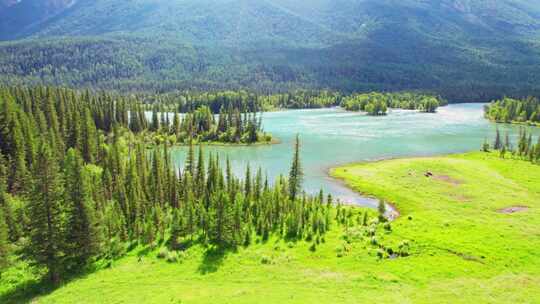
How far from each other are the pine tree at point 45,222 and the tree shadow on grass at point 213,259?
54.0ft

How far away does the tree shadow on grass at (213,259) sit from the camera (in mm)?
47281

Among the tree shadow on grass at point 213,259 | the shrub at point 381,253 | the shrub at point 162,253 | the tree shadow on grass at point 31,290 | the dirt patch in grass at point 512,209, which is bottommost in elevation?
the tree shadow on grass at point 31,290

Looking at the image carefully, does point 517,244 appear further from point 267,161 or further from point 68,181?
point 267,161

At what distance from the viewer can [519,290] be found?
40.4m

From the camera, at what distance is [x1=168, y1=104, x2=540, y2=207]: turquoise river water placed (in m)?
104

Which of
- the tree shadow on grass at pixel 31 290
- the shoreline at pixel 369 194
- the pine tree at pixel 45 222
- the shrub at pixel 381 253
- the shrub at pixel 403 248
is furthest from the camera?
the shoreline at pixel 369 194

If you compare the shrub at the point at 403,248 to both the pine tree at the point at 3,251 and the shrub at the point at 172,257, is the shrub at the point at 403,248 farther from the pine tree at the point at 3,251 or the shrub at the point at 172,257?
the pine tree at the point at 3,251

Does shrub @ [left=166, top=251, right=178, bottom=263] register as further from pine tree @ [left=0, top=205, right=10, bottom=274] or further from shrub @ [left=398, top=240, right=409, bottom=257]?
shrub @ [left=398, top=240, right=409, bottom=257]

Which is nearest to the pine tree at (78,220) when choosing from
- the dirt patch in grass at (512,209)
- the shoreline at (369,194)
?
the shoreline at (369,194)

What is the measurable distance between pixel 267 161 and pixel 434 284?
80412 millimetres

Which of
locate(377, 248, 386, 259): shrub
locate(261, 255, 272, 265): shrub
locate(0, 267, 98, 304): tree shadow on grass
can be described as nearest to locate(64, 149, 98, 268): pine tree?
locate(0, 267, 98, 304): tree shadow on grass

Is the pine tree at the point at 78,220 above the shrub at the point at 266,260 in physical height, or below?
above

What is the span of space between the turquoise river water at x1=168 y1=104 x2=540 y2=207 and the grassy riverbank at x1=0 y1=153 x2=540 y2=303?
23.0 m

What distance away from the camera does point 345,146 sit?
140250 mm
